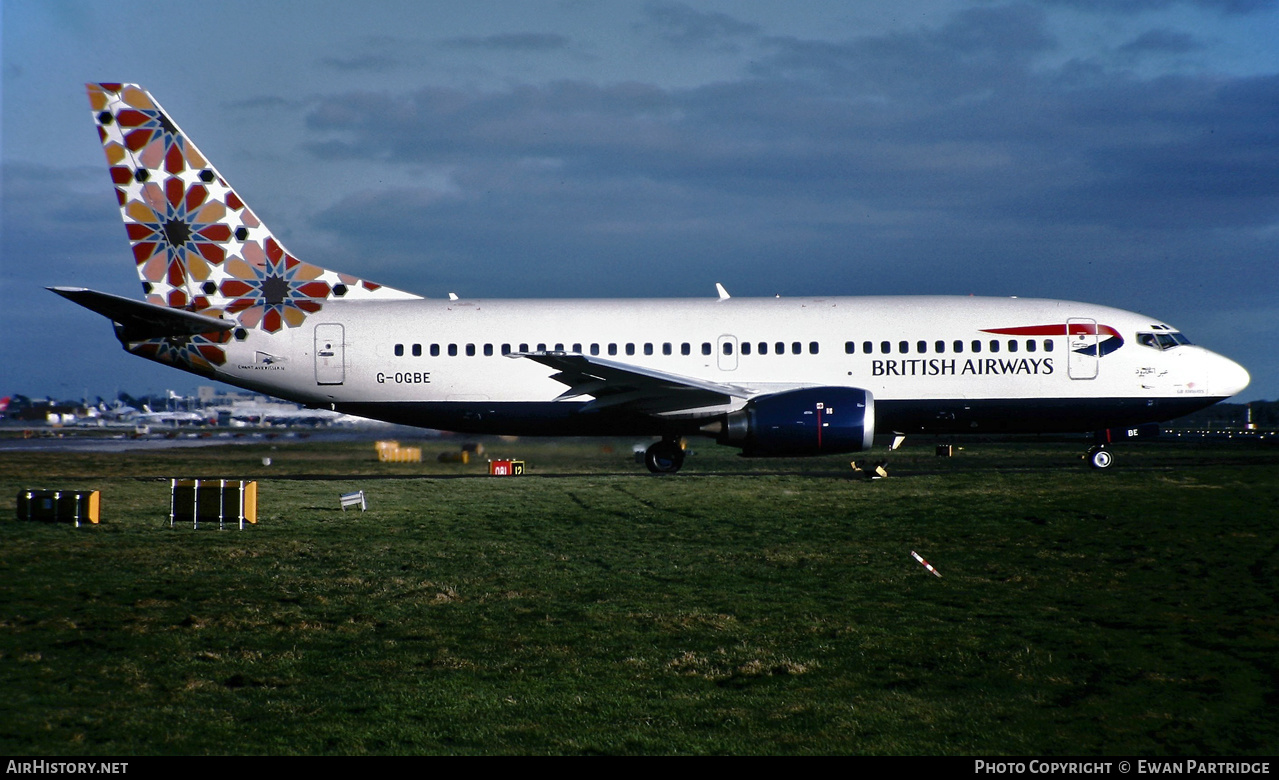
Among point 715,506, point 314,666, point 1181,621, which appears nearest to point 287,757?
point 314,666

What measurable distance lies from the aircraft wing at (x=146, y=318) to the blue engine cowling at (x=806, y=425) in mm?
12792

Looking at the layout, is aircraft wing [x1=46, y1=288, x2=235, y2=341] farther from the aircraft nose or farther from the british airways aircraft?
the aircraft nose

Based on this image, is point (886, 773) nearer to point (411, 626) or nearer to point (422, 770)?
point (422, 770)

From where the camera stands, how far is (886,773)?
540cm

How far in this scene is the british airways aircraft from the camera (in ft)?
77.3

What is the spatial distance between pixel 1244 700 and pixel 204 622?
8.29m

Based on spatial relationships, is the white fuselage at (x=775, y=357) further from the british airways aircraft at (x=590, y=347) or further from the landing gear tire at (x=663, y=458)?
the landing gear tire at (x=663, y=458)

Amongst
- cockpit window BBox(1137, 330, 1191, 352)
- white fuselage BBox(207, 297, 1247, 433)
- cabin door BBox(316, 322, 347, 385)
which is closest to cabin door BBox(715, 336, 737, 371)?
white fuselage BBox(207, 297, 1247, 433)

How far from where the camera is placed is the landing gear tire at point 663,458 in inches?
987

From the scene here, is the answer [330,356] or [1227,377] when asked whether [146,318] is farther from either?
[1227,377]

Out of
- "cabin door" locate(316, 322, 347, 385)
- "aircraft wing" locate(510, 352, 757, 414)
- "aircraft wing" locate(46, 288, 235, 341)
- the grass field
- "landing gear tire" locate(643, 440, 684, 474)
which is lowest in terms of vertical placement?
Result: the grass field

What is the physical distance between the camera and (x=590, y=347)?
951 inches

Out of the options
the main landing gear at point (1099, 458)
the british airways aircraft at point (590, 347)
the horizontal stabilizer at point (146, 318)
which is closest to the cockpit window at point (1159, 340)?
the british airways aircraft at point (590, 347)

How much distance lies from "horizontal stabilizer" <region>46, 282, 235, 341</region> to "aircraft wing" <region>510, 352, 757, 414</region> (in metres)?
7.64
